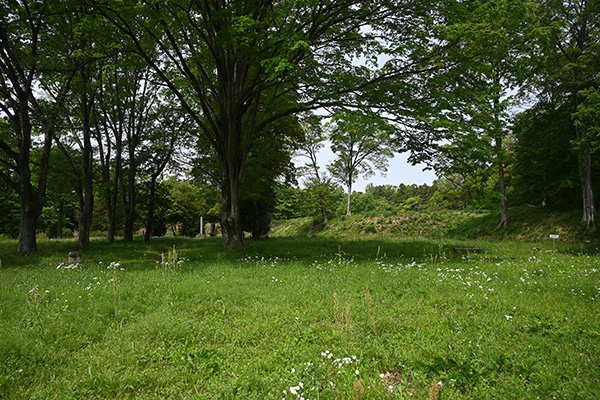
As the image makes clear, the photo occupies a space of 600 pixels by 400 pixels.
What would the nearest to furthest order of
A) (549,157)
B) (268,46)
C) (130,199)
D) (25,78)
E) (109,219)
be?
(268,46) < (25,78) < (549,157) < (109,219) < (130,199)

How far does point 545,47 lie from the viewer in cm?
906

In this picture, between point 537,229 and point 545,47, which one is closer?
point 545,47

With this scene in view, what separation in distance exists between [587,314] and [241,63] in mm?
13900

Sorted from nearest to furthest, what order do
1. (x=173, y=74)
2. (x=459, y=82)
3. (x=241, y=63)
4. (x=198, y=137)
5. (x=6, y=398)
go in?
1. (x=6, y=398)
2. (x=459, y=82)
3. (x=241, y=63)
4. (x=173, y=74)
5. (x=198, y=137)

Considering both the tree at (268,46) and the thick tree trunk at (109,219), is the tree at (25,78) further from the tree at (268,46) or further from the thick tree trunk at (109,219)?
the thick tree trunk at (109,219)

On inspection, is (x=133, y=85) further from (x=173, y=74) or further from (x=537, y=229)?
(x=537, y=229)

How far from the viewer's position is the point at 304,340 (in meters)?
3.63

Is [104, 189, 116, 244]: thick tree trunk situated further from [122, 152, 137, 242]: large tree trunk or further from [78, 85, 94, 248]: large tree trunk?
[78, 85, 94, 248]: large tree trunk

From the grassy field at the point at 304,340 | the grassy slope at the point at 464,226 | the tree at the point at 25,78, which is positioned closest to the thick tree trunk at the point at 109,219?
the tree at the point at 25,78

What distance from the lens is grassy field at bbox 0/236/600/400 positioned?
2.73 meters

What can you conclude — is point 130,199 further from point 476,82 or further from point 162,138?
point 476,82

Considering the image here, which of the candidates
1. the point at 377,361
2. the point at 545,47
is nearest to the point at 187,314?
the point at 377,361

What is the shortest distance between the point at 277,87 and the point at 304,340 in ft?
32.0

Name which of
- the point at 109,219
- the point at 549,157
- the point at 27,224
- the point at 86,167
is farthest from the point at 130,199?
the point at 549,157
